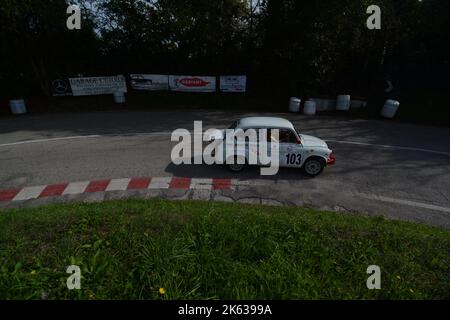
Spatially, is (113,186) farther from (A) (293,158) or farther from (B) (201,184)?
(A) (293,158)

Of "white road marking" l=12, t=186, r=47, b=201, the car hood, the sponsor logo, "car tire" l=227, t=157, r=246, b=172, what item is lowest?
"white road marking" l=12, t=186, r=47, b=201

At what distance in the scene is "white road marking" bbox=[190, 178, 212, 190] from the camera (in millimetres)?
8320

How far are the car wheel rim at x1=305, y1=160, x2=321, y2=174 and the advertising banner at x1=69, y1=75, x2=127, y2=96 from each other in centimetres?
1449

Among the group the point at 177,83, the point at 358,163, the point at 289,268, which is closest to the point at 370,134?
the point at 358,163

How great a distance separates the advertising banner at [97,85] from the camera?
59.0ft

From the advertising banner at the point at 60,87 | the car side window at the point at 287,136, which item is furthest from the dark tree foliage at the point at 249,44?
the car side window at the point at 287,136

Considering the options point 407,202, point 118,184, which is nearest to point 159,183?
point 118,184

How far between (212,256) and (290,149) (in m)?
5.19

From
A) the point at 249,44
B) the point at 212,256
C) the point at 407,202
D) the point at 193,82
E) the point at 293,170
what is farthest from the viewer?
the point at 249,44

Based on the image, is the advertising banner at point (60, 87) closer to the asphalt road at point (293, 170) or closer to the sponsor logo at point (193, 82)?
the asphalt road at point (293, 170)
